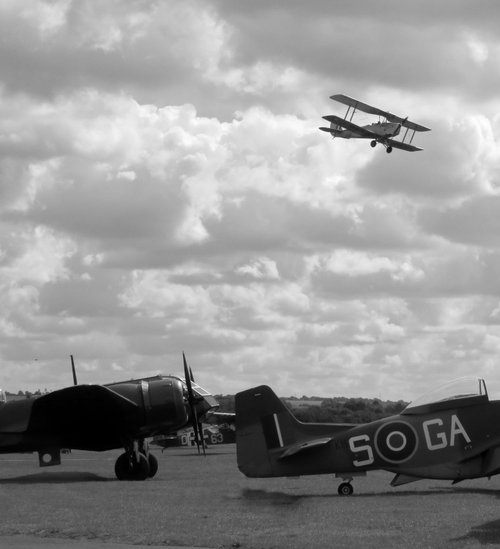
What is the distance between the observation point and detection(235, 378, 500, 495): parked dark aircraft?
54.1ft

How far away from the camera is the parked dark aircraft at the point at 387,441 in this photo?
54.1 feet

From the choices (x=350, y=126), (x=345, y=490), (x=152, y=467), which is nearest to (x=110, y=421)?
(x=152, y=467)

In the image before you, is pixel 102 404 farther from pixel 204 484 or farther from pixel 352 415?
pixel 352 415

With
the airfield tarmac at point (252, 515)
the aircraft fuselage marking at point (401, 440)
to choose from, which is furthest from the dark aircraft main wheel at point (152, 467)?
the aircraft fuselage marking at point (401, 440)

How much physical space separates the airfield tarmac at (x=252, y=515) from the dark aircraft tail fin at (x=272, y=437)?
484 millimetres

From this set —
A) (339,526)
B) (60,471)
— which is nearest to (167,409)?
(60,471)

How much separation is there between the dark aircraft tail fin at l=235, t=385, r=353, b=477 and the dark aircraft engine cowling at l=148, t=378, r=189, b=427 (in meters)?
5.58

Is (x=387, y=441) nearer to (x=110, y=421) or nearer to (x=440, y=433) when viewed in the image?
(x=440, y=433)

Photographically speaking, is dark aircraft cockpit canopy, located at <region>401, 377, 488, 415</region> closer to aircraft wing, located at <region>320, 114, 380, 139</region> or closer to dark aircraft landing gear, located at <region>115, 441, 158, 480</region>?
dark aircraft landing gear, located at <region>115, 441, 158, 480</region>

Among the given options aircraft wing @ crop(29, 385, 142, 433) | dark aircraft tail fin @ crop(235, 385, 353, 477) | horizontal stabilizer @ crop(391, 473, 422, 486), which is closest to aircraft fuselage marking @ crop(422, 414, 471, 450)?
horizontal stabilizer @ crop(391, 473, 422, 486)

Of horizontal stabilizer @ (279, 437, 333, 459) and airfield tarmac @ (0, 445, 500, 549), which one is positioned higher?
horizontal stabilizer @ (279, 437, 333, 459)

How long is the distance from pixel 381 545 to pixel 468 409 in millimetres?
6331

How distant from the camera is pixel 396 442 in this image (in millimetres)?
16750

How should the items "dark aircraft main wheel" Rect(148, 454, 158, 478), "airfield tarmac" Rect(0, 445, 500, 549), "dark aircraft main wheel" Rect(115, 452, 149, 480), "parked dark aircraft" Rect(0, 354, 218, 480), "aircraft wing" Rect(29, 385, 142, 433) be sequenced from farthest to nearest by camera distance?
"dark aircraft main wheel" Rect(148, 454, 158, 478), "dark aircraft main wheel" Rect(115, 452, 149, 480), "parked dark aircraft" Rect(0, 354, 218, 480), "aircraft wing" Rect(29, 385, 142, 433), "airfield tarmac" Rect(0, 445, 500, 549)
